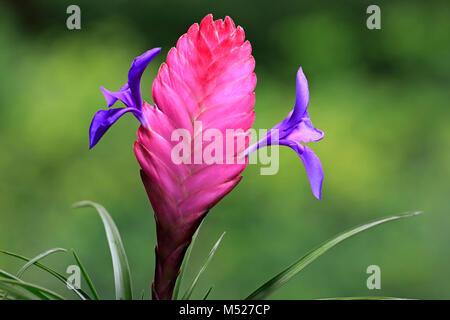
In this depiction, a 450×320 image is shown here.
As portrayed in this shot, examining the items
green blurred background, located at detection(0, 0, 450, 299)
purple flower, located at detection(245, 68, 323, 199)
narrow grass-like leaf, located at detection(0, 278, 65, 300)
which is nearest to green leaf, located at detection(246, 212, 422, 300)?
purple flower, located at detection(245, 68, 323, 199)

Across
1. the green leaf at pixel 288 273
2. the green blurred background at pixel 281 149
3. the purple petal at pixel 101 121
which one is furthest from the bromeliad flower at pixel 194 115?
the green blurred background at pixel 281 149

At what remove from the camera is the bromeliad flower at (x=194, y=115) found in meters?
0.48

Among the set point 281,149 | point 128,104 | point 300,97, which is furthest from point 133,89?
point 281,149

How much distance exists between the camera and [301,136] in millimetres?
529

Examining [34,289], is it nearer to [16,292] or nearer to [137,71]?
[16,292]

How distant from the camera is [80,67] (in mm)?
1822

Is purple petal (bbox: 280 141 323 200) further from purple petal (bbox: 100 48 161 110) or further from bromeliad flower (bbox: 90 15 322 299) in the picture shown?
purple petal (bbox: 100 48 161 110)

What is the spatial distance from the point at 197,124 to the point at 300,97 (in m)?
0.10

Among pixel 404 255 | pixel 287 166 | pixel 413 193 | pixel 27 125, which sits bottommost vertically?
pixel 404 255

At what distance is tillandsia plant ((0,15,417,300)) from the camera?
481mm

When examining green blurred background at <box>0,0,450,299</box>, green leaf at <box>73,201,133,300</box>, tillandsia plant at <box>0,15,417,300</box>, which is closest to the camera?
tillandsia plant at <box>0,15,417,300</box>

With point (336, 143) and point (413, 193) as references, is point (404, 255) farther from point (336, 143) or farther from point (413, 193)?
point (336, 143)
